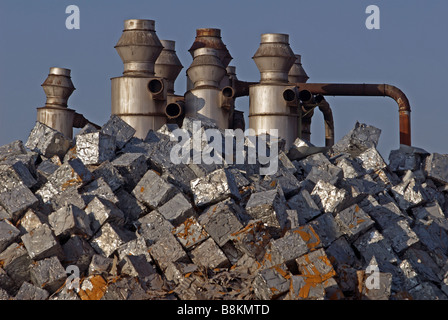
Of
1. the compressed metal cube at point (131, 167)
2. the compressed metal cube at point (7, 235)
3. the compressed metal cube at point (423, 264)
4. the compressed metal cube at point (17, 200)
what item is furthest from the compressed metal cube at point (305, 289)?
the compressed metal cube at point (17, 200)

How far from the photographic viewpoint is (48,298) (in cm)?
1019

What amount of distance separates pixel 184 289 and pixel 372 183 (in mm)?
5476

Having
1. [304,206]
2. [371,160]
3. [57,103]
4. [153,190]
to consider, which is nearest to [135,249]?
[153,190]

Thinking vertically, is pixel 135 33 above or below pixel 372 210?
above

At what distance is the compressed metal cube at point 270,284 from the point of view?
9.55 m

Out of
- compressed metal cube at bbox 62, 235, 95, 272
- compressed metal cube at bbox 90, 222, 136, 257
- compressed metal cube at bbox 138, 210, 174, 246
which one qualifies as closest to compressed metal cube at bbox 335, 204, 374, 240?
compressed metal cube at bbox 138, 210, 174, 246

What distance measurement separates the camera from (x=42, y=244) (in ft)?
34.6

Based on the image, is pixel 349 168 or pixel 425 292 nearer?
pixel 425 292

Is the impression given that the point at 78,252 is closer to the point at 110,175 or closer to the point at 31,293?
the point at 31,293

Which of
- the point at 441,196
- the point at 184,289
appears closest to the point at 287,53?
the point at 441,196

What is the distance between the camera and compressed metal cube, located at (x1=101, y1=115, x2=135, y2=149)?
1409cm

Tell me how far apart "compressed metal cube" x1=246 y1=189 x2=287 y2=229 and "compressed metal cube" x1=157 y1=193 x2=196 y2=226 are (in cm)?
93

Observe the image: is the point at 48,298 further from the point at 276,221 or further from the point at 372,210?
the point at 372,210

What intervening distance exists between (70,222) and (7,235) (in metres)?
1.00
